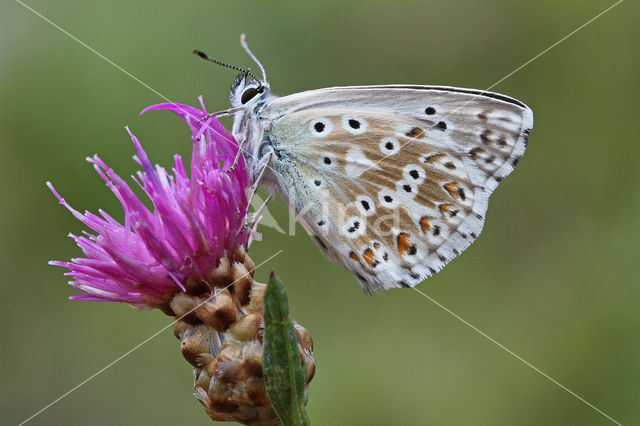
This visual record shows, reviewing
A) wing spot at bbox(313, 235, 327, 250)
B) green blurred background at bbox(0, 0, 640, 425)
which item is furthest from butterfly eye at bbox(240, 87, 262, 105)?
green blurred background at bbox(0, 0, 640, 425)

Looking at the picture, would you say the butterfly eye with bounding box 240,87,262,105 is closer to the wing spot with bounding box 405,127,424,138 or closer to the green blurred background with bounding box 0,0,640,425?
the wing spot with bounding box 405,127,424,138

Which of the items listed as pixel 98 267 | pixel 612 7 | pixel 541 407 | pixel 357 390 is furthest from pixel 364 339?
pixel 612 7

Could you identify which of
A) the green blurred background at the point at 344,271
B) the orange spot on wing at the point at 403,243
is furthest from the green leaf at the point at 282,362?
the green blurred background at the point at 344,271

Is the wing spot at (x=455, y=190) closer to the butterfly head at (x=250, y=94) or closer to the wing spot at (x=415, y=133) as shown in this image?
the wing spot at (x=415, y=133)

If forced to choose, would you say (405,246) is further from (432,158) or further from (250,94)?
(250,94)

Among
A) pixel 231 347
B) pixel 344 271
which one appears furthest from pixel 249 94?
pixel 344 271

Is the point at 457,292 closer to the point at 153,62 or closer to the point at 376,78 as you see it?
the point at 376,78
